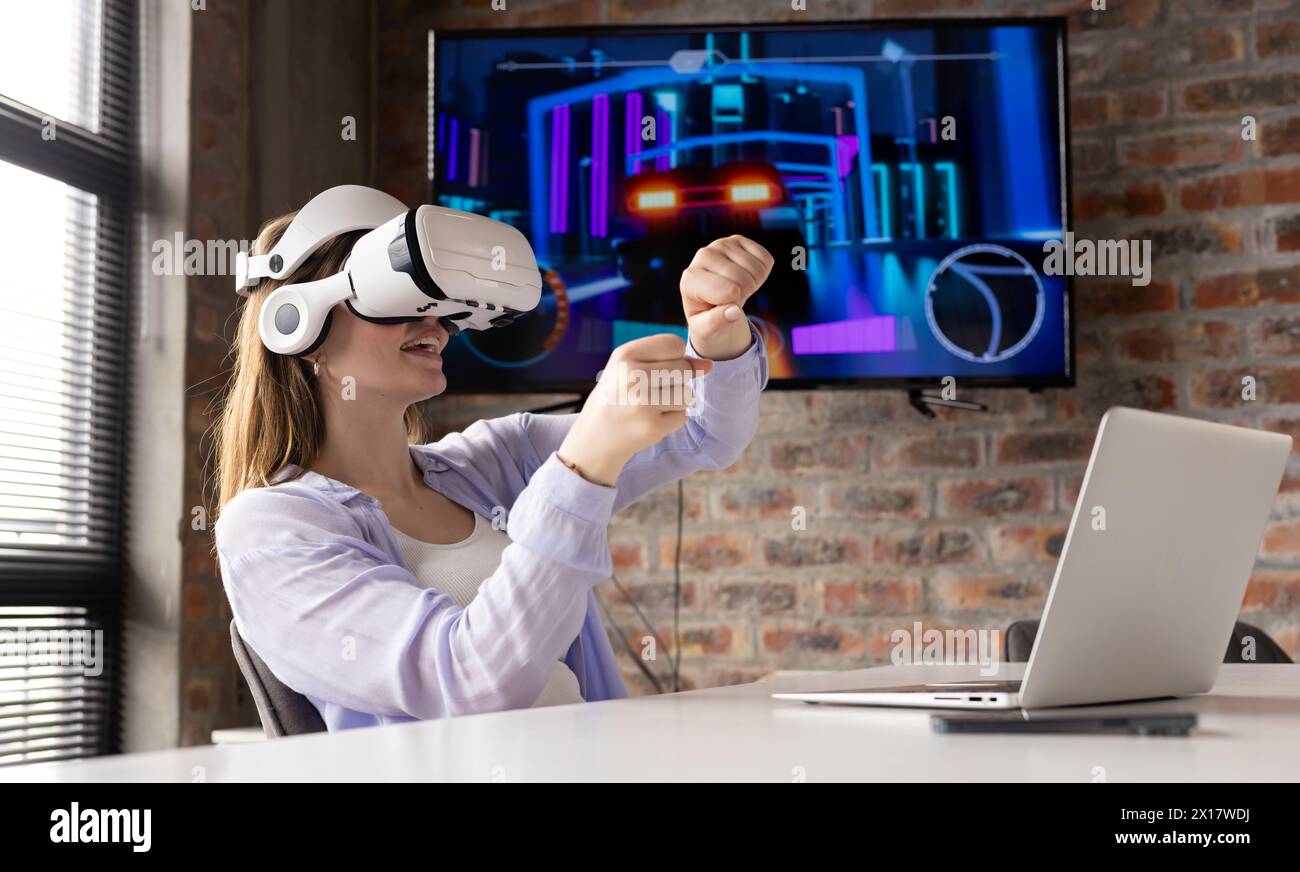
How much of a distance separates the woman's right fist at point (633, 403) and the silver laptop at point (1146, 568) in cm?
25

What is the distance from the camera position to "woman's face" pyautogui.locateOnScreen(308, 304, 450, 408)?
1.44 meters

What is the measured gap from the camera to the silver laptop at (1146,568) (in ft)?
2.61

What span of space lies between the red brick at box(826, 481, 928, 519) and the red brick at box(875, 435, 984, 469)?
52mm

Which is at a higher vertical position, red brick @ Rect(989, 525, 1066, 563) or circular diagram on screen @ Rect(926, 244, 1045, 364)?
circular diagram on screen @ Rect(926, 244, 1045, 364)

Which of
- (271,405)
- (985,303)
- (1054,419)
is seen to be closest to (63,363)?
(271,405)

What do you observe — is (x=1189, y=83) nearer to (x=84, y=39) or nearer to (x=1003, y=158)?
(x=1003, y=158)

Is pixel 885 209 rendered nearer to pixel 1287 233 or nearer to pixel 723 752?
pixel 1287 233

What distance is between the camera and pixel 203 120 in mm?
2543

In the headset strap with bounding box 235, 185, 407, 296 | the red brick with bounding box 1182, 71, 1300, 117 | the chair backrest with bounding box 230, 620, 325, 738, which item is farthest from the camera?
the red brick with bounding box 1182, 71, 1300, 117

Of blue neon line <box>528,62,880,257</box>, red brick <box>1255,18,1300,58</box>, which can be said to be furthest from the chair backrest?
red brick <box>1255,18,1300,58</box>

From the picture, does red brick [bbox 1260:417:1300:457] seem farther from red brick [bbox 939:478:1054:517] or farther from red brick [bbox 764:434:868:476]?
red brick [bbox 764:434:868:476]

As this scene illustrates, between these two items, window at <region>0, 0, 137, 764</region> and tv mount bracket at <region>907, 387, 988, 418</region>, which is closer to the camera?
window at <region>0, 0, 137, 764</region>

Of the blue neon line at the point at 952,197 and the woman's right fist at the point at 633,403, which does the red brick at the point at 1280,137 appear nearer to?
the blue neon line at the point at 952,197
